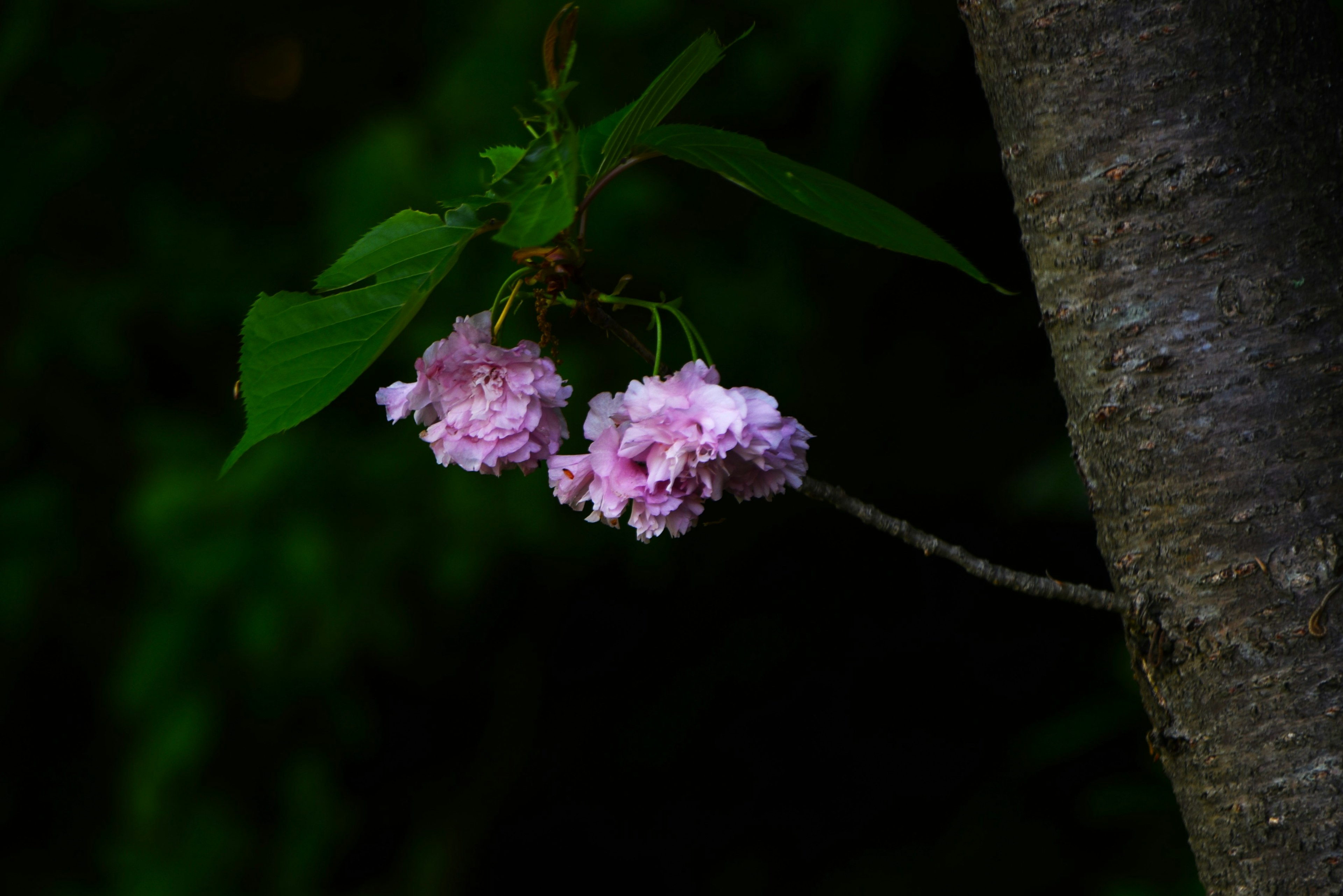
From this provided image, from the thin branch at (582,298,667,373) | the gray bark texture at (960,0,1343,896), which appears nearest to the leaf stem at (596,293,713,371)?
the thin branch at (582,298,667,373)

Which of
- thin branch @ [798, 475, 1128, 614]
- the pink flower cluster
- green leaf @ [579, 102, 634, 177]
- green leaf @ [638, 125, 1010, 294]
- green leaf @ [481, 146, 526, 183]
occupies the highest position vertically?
green leaf @ [579, 102, 634, 177]

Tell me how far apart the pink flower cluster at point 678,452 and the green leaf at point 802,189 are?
0.10 meters

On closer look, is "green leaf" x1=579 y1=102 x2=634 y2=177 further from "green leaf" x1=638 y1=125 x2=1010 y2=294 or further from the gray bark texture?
the gray bark texture

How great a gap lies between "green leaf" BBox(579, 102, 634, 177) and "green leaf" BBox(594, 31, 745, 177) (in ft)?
0.18

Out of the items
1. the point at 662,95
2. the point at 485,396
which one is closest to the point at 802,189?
the point at 662,95

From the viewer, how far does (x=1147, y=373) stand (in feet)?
1.68

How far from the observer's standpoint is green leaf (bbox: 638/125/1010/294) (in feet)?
1.65

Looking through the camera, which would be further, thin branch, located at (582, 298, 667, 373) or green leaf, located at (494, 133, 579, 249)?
thin branch, located at (582, 298, 667, 373)

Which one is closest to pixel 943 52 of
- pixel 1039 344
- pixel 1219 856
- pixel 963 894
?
pixel 1039 344

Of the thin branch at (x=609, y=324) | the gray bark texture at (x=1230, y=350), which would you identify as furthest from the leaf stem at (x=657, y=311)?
the gray bark texture at (x=1230, y=350)

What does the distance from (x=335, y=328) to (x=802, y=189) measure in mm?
257

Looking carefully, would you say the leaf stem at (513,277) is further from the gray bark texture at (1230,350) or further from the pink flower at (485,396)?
the gray bark texture at (1230,350)

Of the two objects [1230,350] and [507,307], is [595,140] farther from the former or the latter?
[1230,350]

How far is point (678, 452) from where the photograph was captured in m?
0.50
